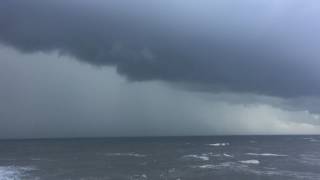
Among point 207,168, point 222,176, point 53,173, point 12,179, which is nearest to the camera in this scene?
point 12,179

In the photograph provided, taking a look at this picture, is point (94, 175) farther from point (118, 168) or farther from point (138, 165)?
point (138, 165)

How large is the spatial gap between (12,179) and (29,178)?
12.0ft

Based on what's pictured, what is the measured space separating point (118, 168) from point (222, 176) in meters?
26.8

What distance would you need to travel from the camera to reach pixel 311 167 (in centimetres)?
10069

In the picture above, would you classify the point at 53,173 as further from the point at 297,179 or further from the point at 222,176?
the point at 297,179

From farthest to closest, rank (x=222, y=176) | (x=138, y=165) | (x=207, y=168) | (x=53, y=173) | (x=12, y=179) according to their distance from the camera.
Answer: (x=138, y=165)
(x=207, y=168)
(x=53, y=173)
(x=222, y=176)
(x=12, y=179)

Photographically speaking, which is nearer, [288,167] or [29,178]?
[29,178]

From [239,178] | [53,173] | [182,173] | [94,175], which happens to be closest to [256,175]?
[239,178]

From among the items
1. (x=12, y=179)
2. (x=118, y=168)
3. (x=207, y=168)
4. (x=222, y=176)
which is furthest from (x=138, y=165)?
(x=12, y=179)

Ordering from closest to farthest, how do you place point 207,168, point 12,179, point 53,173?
point 12,179
point 53,173
point 207,168

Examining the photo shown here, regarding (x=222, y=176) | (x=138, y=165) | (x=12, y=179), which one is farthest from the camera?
(x=138, y=165)

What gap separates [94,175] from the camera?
85.2 m

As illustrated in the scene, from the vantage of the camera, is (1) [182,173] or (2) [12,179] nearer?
(2) [12,179]

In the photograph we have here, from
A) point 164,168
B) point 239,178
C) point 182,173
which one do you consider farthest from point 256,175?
point 164,168
